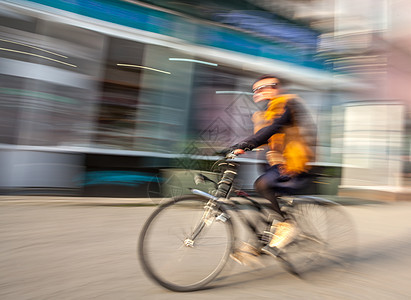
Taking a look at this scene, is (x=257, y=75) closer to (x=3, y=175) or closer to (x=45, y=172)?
(x=45, y=172)

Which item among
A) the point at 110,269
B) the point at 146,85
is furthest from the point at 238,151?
the point at 146,85

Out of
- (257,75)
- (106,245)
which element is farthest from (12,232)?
(257,75)

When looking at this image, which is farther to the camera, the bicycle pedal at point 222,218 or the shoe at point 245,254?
the shoe at point 245,254

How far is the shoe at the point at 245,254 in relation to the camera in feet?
9.80

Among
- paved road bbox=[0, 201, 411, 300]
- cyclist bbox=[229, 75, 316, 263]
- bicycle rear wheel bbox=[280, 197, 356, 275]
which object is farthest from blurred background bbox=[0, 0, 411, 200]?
cyclist bbox=[229, 75, 316, 263]

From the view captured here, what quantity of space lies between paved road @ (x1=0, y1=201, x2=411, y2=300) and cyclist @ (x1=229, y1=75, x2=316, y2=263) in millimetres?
391

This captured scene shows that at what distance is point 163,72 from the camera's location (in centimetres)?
748

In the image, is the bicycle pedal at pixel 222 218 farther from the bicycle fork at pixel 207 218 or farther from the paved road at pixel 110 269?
the paved road at pixel 110 269

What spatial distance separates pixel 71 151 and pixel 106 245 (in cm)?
313

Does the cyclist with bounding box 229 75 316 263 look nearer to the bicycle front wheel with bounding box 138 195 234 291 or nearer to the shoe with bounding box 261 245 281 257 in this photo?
the shoe with bounding box 261 245 281 257

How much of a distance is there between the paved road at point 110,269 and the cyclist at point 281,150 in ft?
1.28

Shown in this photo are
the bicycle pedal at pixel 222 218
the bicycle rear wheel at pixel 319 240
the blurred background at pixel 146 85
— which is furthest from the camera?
the blurred background at pixel 146 85

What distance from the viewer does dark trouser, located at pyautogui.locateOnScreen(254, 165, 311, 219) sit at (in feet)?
10.5

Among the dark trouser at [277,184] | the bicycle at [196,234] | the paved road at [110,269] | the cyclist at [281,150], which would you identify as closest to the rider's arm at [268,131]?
the cyclist at [281,150]
